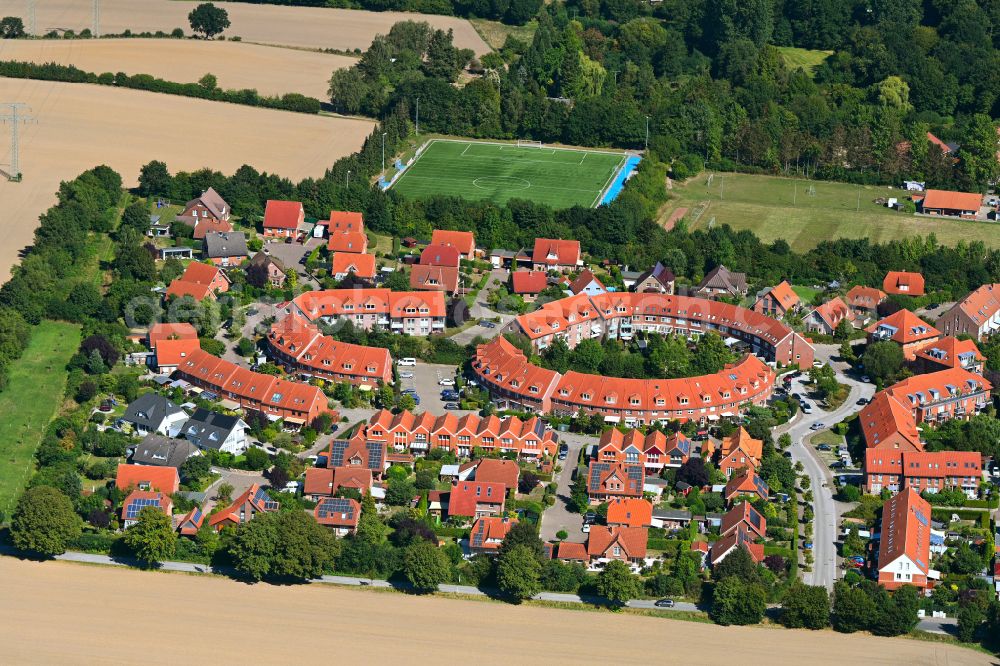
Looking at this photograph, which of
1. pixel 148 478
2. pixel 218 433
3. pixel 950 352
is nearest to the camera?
pixel 148 478

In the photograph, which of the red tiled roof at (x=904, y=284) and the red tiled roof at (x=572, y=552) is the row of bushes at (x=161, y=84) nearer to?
the red tiled roof at (x=904, y=284)

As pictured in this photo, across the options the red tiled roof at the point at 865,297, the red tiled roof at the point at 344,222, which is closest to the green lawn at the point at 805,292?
the red tiled roof at the point at 865,297

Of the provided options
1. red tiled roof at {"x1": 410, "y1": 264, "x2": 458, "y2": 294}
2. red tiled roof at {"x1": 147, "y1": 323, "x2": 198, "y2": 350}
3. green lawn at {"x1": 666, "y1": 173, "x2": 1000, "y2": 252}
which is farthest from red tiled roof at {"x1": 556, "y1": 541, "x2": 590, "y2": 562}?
green lawn at {"x1": 666, "y1": 173, "x2": 1000, "y2": 252}

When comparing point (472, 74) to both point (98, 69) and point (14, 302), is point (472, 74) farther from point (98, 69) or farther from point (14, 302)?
point (14, 302)

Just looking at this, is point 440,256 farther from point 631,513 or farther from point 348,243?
point 631,513

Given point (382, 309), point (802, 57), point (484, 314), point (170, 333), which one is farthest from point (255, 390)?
point (802, 57)

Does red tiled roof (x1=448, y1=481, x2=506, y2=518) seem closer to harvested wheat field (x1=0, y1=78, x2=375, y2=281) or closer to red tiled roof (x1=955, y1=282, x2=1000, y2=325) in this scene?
red tiled roof (x1=955, y1=282, x2=1000, y2=325)
